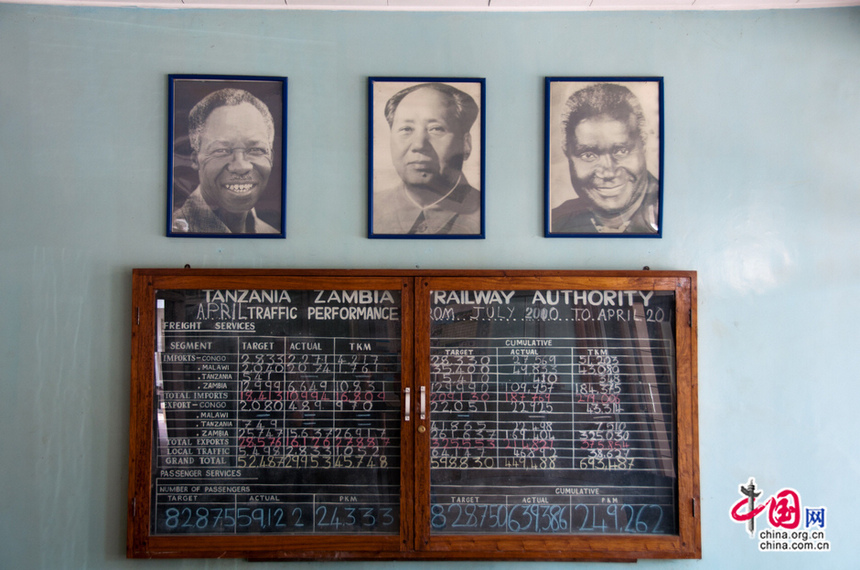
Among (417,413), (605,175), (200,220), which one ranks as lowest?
(417,413)

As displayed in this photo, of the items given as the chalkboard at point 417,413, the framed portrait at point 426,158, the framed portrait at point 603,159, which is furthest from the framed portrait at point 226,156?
the framed portrait at point 603,159

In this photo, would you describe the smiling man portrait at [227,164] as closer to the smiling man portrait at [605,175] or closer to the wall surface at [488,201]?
the wall surface at [488,201]

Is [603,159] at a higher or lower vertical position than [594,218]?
higher

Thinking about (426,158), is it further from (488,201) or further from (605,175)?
(605,175)

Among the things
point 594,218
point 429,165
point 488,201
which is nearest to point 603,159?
point 594,218

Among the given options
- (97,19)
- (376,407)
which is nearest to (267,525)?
(376,407)

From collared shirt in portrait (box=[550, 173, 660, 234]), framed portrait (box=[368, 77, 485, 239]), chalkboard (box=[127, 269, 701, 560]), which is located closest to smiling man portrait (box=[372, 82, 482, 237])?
framed portrait (box=[368, 77, 485, 239])

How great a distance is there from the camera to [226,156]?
7.30ft

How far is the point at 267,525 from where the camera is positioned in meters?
2.15

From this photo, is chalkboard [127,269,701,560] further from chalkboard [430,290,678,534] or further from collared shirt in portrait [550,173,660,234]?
collared shirt in portrait [550,173,660,234]

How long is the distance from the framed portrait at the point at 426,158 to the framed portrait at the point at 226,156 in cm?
38

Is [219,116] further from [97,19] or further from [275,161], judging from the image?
[97,19]

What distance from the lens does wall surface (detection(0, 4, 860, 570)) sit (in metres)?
2.21

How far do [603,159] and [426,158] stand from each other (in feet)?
2.34
